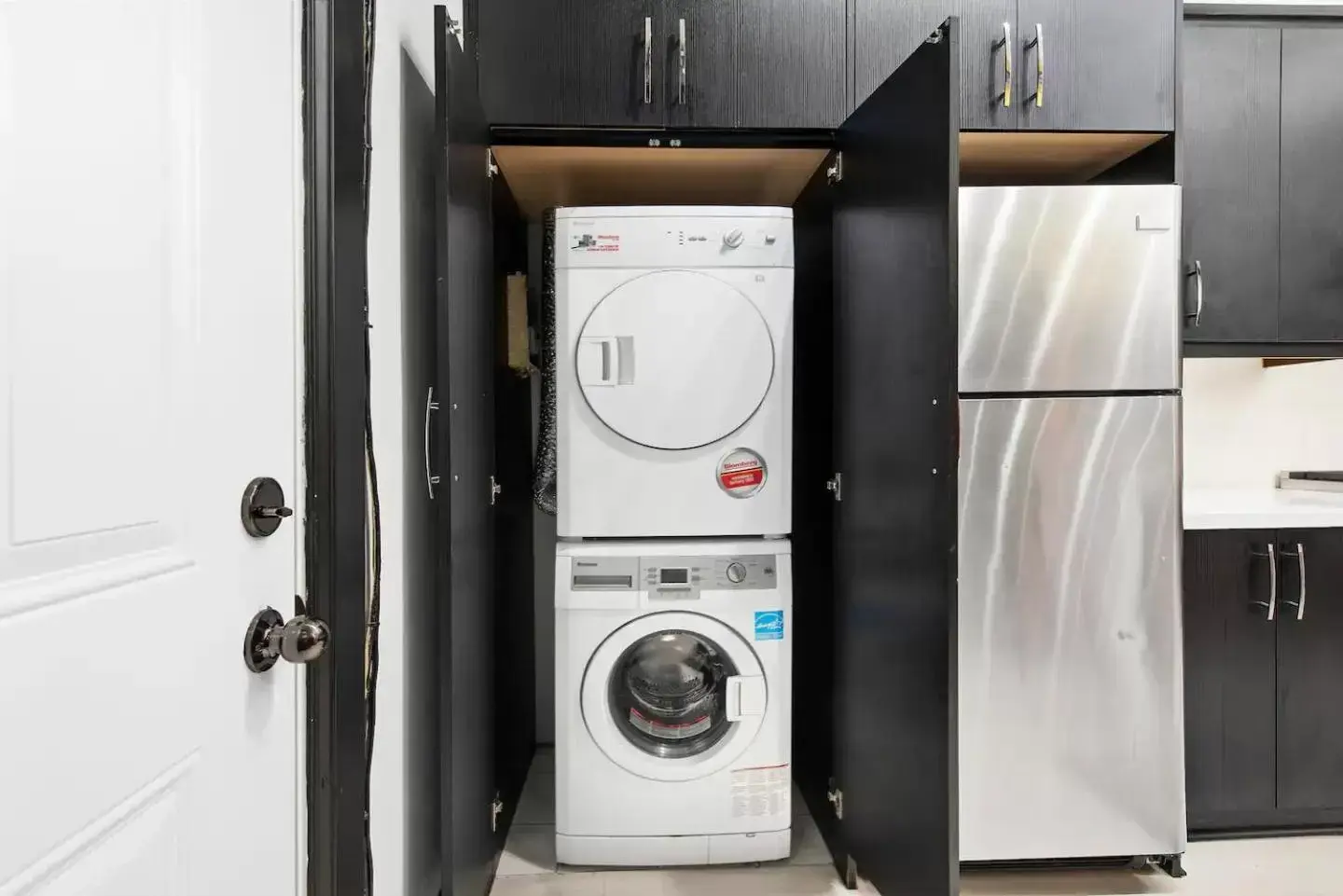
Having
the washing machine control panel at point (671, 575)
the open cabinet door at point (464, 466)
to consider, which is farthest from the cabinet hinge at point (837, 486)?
the open cabinet door at point (464, 466)

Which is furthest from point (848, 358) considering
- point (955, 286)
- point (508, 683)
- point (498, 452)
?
point (508, 683)

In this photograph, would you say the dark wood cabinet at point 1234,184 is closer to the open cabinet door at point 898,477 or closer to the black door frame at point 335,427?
the open cabinet door at point 898,477

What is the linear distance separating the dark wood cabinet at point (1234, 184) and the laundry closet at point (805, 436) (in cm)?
25

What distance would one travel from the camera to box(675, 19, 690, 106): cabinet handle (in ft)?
6.04

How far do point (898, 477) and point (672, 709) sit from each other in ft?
3.03

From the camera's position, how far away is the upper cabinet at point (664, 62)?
6.03 feet

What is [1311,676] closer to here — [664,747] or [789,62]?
[664,747]

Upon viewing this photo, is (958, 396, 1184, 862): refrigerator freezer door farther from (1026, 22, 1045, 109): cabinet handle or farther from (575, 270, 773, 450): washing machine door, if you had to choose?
(1026, 22, 1045, 109): cabinet handle

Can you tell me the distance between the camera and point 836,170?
6.41 ft

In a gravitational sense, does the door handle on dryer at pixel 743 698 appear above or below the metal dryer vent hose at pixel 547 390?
below

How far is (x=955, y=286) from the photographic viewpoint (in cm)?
142

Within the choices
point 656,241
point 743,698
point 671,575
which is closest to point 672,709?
point 743,698

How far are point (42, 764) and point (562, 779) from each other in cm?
149

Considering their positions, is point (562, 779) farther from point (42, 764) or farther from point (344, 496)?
point (42, 764)
